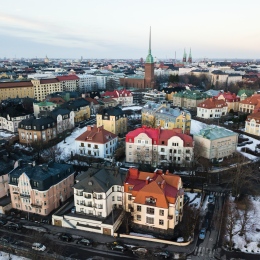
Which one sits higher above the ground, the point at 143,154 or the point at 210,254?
the point at 143,154

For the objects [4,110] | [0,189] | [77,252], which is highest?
[4,110]

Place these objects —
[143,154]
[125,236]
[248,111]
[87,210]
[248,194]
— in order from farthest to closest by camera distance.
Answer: [248,111] → [143,154] → [248,194] → [87,210] → [125,236]

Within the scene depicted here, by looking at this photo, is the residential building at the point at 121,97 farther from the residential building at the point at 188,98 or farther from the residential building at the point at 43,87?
the residential building at the point at 43,87

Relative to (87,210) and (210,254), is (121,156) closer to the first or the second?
(87,210)

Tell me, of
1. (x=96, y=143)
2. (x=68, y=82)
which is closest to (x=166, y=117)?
(x=96, y=143)

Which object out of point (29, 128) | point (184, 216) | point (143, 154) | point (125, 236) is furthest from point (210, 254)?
point (29, 128)

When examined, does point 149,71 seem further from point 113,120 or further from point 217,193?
point 217,193

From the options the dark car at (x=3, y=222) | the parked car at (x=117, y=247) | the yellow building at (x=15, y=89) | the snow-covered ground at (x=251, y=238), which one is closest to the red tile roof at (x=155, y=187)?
the parked car at (x=117, y=247)

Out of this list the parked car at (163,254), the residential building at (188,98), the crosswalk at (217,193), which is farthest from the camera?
the residential building at (188,98)
